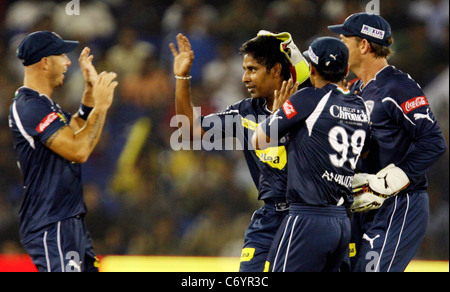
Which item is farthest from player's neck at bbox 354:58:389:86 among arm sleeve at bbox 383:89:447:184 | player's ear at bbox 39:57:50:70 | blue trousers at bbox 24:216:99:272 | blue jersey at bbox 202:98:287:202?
blue trousers at bbox 24:216:99:272

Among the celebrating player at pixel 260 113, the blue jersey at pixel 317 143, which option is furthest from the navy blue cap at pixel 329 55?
the celebrating player at pixel 260 113

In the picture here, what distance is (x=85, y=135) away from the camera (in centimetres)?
383

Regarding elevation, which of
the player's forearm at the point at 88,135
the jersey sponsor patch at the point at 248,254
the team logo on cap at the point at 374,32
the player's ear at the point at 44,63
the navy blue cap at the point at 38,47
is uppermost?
the team logo on cap at the point at 374,32

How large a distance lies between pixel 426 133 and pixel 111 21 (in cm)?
561

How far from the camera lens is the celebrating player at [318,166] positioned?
356cm

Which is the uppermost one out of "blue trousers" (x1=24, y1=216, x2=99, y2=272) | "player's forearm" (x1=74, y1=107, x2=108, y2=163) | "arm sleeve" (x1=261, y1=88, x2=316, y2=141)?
"arm sleeve" (x1=261, y1=88, x2=316, y2=141)

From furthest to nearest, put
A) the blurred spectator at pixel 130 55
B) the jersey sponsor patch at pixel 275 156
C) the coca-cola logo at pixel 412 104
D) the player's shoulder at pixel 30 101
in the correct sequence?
the blurred spectator at pixel 130 55 → the coca-cola logo at pixel 412 104 → the jersey sponsor patch at pixel 275 156 → the player's shoulder at pixel 30 101

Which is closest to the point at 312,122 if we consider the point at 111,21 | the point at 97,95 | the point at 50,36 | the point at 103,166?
the point at 97,95

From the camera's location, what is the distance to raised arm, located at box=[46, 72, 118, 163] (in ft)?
12.3

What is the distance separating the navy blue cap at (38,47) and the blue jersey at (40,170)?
9.8 inches

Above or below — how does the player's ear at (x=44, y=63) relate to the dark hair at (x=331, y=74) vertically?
above

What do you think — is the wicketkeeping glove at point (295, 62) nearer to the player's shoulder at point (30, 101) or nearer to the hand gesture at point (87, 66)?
the hand gesture at point (87, 66)

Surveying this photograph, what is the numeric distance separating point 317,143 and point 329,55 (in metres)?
0.56

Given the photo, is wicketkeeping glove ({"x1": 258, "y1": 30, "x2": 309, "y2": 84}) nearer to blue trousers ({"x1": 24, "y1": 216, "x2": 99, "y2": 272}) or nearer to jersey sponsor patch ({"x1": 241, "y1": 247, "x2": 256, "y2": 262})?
jersey sponsor patch ({"x1": 241, "y1": 247, "x2": 256, "y2": 262})
